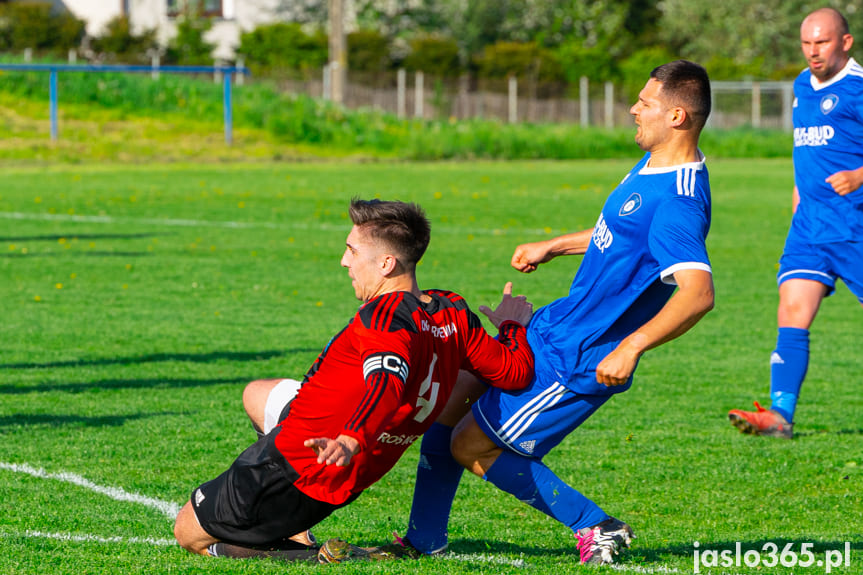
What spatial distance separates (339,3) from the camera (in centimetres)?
3919

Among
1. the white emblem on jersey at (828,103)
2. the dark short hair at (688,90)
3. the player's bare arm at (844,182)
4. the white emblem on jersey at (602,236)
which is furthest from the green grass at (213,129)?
the dark short hair at (688,90)

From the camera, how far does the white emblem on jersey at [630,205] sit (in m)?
4.28

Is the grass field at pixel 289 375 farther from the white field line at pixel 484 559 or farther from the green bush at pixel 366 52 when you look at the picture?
the green bush at pixel 366 52

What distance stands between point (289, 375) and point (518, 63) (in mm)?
45279

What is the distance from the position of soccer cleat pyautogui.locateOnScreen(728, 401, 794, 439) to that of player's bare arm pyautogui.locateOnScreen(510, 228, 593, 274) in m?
2.47

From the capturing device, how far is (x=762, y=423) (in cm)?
693

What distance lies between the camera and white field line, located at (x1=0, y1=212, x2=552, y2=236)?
17.7 meters

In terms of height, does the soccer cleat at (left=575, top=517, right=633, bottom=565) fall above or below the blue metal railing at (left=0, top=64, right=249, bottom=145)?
below

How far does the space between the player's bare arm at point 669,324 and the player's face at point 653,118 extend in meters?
0.59

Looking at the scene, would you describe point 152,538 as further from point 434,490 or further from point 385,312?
point 385,312

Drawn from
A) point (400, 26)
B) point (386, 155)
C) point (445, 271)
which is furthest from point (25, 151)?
point (400, 26)

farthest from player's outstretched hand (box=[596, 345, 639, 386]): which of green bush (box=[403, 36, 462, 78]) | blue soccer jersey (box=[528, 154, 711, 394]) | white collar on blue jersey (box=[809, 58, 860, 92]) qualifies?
green bush (box=[403, 36, 462, 78])

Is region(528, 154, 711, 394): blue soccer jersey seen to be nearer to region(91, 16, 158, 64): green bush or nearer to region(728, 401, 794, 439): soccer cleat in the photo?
region(728, 401, 794, 439): soccer cleat

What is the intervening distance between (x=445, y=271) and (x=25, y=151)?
1729cm
